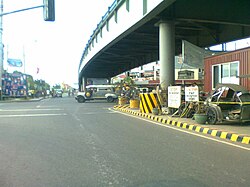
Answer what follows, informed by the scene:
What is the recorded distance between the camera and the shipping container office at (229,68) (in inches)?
579

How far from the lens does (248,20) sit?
20.5 meters

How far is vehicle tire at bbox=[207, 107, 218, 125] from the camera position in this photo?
42.7 ft

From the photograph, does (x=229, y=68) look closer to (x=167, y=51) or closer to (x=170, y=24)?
(x=167, y=51)

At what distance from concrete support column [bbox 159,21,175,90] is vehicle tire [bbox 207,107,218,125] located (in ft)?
21.8

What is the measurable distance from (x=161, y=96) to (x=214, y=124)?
19.8 feet

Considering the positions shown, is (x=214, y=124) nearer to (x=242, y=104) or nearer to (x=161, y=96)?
(x=242, y=104)

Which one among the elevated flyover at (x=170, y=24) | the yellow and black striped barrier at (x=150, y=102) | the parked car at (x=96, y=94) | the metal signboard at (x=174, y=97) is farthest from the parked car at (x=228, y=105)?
the parked car at (x=96, y=94)

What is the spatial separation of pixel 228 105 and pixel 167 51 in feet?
23.6

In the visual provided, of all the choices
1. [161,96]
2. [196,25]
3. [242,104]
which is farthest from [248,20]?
[242,104]

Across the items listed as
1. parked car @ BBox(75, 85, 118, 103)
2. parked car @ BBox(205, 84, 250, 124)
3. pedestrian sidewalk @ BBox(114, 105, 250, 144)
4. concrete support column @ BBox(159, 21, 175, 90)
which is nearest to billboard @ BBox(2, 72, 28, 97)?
parked car @ BBox(75, 85, 118, 103)

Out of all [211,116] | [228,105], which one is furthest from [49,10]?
[228,105]

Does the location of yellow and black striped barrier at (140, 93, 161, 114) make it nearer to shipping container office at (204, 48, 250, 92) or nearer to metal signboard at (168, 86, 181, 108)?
metal signboard at (168, 86, 181, 108)

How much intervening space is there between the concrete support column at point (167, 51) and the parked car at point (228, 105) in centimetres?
626

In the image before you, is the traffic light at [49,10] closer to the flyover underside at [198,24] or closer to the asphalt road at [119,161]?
the flyover underside at [198,24]
